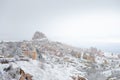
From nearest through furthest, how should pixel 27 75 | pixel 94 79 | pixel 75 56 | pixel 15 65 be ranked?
pixel 27 75 → pixel 15 65 → pixel 94 79 → pixel 75 56

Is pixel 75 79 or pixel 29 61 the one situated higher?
pixel 29 61

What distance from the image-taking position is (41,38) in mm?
176250

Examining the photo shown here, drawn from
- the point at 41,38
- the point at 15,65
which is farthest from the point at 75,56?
the point at 15,65

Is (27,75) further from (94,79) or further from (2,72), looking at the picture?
(94,79)

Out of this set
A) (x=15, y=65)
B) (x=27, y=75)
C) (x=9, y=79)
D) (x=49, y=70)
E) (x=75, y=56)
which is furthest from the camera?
(x=75, y=56)

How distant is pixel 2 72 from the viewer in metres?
47.2

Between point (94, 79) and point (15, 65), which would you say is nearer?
point (15, 65)

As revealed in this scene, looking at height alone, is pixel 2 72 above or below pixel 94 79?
above

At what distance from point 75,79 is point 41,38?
116912 mm

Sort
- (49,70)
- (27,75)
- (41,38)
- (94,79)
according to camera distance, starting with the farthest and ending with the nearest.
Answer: (41,38)
(94,79)
(49,70)
(27,75)

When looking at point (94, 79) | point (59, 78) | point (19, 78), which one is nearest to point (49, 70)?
point (59, 78)

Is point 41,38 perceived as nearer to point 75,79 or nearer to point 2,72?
point 75,79

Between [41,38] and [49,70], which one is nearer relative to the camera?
[49,70]

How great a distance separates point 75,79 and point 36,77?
1180 centimetres
